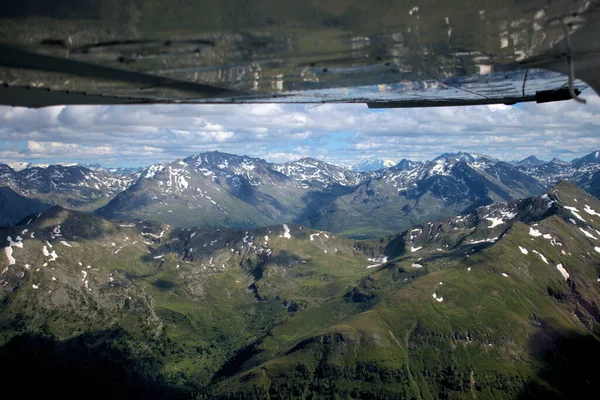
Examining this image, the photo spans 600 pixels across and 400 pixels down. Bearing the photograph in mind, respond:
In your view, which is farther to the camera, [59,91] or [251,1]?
[59,91]

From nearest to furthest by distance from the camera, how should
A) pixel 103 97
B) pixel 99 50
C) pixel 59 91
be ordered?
pixel 99 50
pixel 59 91
pixel 103 97

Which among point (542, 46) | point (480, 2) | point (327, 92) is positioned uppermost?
point (480, 2)

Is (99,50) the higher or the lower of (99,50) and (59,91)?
the higher

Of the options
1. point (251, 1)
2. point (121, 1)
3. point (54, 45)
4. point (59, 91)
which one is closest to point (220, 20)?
point (251, 1)

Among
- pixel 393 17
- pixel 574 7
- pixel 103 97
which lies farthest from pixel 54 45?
pixel 574 7

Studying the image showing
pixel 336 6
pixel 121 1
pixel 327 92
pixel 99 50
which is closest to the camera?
pixel 121 1

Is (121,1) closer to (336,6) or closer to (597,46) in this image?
(336,6)
